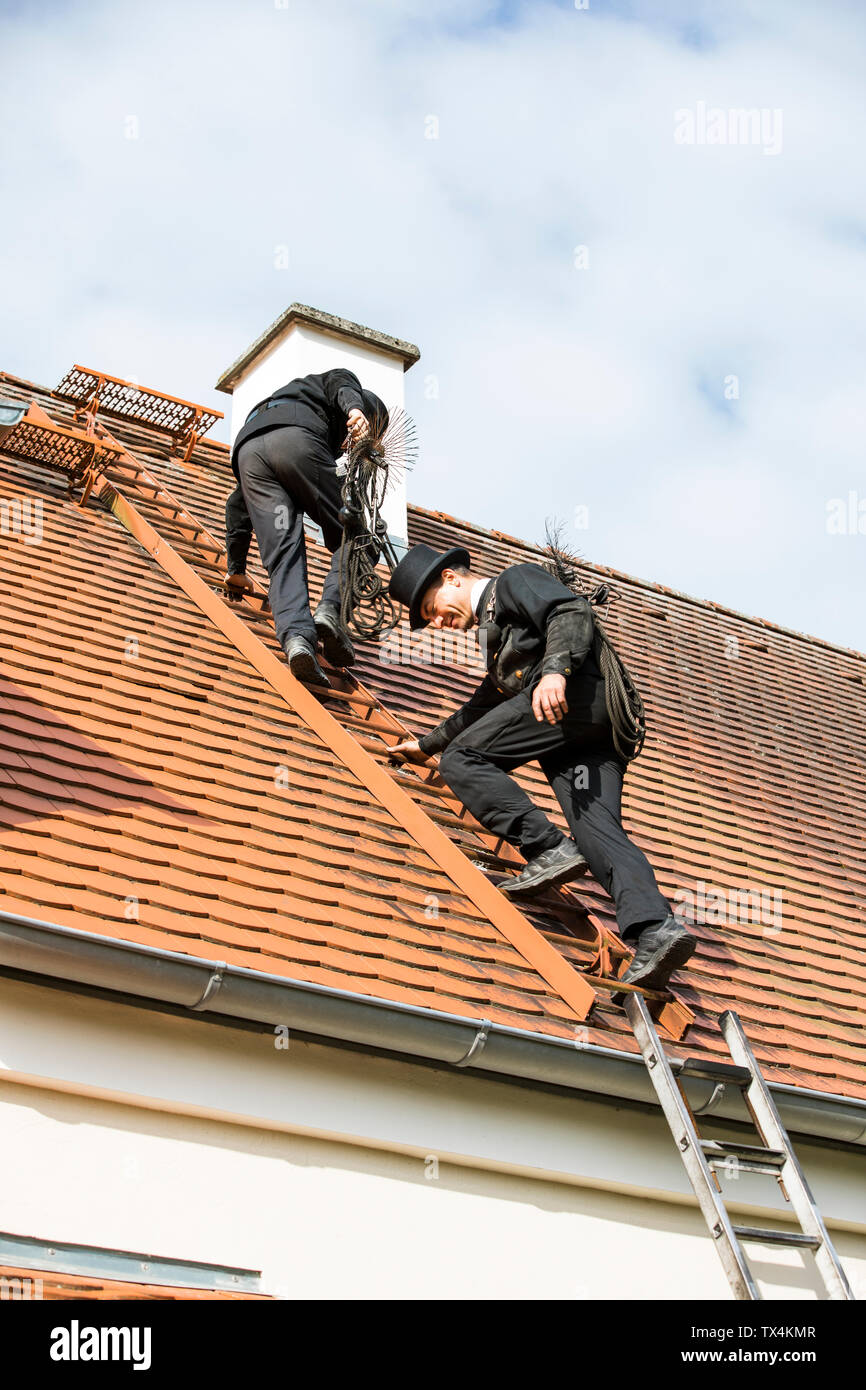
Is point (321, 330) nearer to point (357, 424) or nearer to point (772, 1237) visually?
point (357, 424)

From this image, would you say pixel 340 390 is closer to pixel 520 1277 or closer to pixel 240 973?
pixel 240 973

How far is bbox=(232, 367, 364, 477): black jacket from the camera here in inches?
273

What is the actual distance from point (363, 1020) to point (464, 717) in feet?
5.96

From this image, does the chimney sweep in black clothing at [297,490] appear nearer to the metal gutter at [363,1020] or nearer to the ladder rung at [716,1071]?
the metal gutter at [363,1020]

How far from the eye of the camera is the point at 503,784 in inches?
219

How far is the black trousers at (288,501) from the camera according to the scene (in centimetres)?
658

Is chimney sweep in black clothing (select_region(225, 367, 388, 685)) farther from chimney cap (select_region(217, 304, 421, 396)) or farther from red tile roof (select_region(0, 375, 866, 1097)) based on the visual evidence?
chimney cap (select_region(217, 304, 421, 396))

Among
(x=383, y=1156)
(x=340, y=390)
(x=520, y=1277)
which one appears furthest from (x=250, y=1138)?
(x=340, y=390)

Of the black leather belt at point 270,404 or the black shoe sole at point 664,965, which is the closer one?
the black shoe sole at point 664,965

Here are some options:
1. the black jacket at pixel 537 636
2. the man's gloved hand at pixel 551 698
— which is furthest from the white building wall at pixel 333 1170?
the black jacket at pixel 537 636

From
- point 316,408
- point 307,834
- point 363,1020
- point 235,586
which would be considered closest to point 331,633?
point 235,586

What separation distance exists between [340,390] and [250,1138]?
12.1 feet

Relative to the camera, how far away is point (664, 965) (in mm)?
5105

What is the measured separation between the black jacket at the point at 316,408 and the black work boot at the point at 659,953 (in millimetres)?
2900
